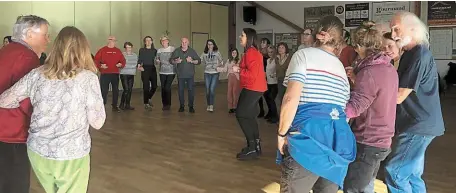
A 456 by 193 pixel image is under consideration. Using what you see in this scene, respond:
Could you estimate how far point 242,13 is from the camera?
1617 centimetres

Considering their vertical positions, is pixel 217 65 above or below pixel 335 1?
below

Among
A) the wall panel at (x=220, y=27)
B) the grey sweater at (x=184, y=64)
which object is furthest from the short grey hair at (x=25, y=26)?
the wall panel at (x=220, y=27)

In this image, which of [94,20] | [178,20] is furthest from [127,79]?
[178,20]

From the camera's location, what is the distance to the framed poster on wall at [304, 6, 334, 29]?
1393cm

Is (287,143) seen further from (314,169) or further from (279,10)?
(279,10)

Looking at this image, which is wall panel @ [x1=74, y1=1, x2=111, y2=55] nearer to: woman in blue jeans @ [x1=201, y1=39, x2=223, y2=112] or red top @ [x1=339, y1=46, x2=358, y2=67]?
woman in blue jeans @ [x1=201, y1=39, x2=223, y2=112]

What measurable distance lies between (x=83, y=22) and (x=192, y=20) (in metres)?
4.00

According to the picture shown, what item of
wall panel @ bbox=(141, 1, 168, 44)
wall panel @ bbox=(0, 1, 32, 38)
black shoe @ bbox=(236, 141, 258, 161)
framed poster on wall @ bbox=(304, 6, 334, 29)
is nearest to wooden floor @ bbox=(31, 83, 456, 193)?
black shoe @ bbox=(236, 141, 258, 161)

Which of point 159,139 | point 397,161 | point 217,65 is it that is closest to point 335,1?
point 217,65

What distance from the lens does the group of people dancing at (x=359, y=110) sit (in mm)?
1887

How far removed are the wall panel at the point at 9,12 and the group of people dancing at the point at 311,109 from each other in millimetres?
8949

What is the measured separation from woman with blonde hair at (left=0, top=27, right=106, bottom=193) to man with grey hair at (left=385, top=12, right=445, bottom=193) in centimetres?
161

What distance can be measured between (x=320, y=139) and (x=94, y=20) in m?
11.0

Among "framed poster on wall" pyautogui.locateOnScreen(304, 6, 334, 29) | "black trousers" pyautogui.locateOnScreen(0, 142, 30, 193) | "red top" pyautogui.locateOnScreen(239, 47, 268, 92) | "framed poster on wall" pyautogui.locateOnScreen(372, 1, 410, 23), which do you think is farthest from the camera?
"framed poster on wall" pyautogui.locateOnScreen(304, 6, 334, 29)
